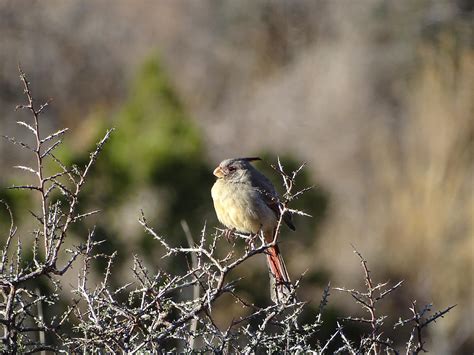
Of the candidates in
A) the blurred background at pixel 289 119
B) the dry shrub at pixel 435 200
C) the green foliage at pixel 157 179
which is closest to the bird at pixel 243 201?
the blurred background at pixel 289 119

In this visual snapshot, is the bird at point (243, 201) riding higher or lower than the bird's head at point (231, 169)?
lower

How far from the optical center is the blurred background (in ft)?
27.1

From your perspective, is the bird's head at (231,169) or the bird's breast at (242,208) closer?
the bird's breast at (242,208)

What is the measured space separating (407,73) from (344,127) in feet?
5.44

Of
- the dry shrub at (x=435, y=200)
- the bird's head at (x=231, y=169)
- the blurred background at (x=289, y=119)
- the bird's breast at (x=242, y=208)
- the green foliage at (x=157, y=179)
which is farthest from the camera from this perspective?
the dry shrub at (x=435, y=200)

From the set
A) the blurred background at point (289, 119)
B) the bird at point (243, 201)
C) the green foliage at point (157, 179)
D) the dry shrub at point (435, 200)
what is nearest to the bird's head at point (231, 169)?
the bird at point (243, 201)

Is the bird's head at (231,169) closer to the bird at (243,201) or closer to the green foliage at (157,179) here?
the bird at (243,201)

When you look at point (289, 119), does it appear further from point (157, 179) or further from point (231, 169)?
point (231, 169)

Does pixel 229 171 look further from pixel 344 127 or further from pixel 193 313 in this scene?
pixel 344 127

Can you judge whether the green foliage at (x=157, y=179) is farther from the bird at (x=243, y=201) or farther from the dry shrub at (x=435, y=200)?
the bird at (x=243, y=201)

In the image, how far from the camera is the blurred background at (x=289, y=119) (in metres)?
8.25

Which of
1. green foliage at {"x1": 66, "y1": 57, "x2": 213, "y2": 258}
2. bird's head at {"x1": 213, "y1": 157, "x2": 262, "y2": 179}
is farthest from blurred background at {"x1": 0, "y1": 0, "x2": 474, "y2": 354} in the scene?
bird's head at {"x1": 213, "y1": 157, "x2": 262, "y2": 179}

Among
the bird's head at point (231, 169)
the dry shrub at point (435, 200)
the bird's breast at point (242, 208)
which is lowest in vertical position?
the dry shrub at point (435, 200)

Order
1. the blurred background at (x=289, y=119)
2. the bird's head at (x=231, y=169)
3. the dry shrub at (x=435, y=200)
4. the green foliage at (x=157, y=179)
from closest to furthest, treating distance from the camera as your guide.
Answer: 1. the bird's head at (x=231, y=169)
2. the green foliage at (x=157, y=179)
3. the blurred background at (x=289, y=119)
4. the dry shrub at (x=435, y=200)
